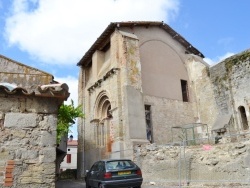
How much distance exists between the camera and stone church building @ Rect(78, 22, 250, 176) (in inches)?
597

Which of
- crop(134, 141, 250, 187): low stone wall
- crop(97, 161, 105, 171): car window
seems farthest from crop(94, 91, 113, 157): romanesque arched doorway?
crop(97, 161, 105, 171): car window

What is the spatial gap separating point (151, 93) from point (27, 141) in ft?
40.0

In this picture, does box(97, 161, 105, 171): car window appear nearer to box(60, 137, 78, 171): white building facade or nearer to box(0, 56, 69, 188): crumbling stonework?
box(0, 56, 69, 188): crumbling stonework

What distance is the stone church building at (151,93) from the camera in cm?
1517

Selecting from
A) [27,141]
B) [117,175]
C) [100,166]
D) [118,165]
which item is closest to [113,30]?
[100,166]

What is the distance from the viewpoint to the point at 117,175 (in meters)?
9.02

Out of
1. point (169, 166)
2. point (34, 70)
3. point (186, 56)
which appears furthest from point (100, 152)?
point (34, 70)

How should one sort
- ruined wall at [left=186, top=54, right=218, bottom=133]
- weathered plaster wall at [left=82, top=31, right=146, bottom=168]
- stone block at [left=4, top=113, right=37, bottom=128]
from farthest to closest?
1. ruined wall at [left=186, top=54, right=218, bottom=133]
2. weathered plaster wall at [left=82, top=31, right=146, bottom=168]
3. stone block at [left=4, top=113, right=37, bottom=128]

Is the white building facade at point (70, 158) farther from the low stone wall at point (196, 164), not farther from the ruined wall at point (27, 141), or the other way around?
the ruined wall at point (27, 141)

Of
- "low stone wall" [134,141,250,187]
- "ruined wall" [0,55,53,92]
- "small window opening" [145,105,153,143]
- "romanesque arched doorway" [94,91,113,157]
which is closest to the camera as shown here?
"ruined wall" [0,55,53,92]

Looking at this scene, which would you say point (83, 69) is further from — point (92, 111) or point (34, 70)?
point (34, 70)

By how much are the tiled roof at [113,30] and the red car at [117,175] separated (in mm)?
10154

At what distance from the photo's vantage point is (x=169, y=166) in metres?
11.8

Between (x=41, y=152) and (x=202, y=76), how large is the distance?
50.4 feet
